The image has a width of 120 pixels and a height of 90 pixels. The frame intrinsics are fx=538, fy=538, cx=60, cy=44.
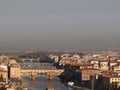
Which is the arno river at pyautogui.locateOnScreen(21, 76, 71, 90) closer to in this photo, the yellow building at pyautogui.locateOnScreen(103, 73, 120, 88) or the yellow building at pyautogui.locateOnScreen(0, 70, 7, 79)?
the yellow building at pyautogui.locateOnScreen(103, 73, 120, 88)

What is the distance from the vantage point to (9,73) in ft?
122

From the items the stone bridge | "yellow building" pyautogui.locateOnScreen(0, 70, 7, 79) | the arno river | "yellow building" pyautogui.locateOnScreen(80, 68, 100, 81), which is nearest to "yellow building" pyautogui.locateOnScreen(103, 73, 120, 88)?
the arno river

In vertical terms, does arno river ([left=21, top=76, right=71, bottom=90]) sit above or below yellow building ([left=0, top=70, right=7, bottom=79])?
below

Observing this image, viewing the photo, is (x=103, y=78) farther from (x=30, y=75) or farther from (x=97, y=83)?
(x=30, y=75)

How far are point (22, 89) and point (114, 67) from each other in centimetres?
1719

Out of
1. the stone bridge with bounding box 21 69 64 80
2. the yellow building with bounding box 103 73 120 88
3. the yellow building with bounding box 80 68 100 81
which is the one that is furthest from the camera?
the stone bridge with bounding box 21 69 64 80

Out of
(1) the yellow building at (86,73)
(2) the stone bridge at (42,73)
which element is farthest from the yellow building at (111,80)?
(2) the stone bridge at (42,73)

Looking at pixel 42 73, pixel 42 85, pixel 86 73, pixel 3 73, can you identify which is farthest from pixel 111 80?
pixel 42 73

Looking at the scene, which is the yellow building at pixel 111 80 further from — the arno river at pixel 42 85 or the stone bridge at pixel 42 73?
the stone bridge at pixel 42 73

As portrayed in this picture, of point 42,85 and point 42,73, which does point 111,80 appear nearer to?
point 42,85

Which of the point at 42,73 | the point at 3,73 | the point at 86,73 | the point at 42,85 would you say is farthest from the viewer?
the point at 42,73

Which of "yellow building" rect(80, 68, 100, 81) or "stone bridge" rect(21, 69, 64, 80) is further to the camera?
"stone bridge" rect(21, 69, 64, 80)

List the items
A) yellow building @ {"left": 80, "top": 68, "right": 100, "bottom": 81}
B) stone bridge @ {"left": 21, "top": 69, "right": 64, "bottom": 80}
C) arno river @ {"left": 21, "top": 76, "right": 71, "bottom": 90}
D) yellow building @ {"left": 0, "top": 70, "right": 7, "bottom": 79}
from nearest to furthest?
arno river @ {"left": 21, "top": 76, "right": 71, "bottom": 90}, yellow building @ {"left": 80, "top": 68, "right": 100, "bottom": 81}, yellow building @ {"left": 0, "top": 70, "right": 7, "bottom": 79}, stone bridge @ {"left": 21, "top": 69, "right": 64, "bottom": 80}

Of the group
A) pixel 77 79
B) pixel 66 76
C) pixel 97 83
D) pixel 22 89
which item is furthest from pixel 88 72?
pixel 22 89
